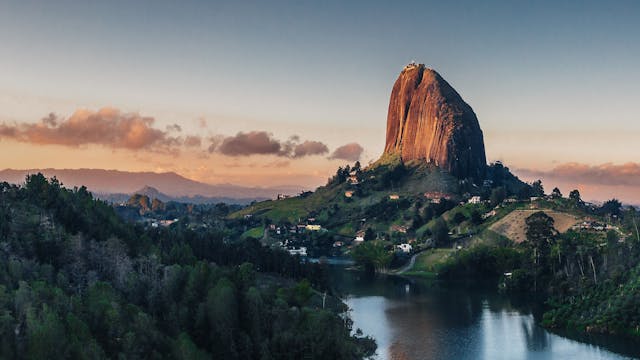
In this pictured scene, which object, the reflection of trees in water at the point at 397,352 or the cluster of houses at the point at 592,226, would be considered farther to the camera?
the cluster of houses at the point at 592,226

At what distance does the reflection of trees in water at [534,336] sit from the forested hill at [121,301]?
2224 cm

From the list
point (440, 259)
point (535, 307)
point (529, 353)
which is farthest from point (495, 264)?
point (529, 353)

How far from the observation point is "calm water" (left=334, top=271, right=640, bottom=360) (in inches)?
3307

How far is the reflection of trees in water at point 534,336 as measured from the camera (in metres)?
88.2

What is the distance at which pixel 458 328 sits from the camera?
325 ft

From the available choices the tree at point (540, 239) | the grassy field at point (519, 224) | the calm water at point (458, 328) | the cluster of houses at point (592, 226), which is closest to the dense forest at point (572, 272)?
the tree at point (540, 239)

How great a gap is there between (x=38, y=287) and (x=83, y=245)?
92.8 feet

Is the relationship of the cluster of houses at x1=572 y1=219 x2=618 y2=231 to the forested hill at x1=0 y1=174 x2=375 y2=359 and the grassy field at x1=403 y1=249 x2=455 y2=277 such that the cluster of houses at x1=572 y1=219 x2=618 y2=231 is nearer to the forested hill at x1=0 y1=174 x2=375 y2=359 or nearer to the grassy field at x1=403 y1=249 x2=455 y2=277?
the grassy field at x1=403 y1=249 x2=455 y2=277

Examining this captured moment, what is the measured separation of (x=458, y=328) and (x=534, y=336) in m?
10.4

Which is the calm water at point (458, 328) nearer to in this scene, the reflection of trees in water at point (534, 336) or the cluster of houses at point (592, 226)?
the reflection of trees in water at point (534, 336)

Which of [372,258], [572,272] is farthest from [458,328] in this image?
[372,258]

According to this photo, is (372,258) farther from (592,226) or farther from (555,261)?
(592,226)

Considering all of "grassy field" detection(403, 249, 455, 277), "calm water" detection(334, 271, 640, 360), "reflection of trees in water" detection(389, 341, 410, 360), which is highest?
"grassy field" detection(403, 249, 455, 277)

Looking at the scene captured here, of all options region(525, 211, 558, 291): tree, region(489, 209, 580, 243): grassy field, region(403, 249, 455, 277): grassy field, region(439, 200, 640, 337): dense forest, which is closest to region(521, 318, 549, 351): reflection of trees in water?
region(439, 200, 640, 337): dense forest
